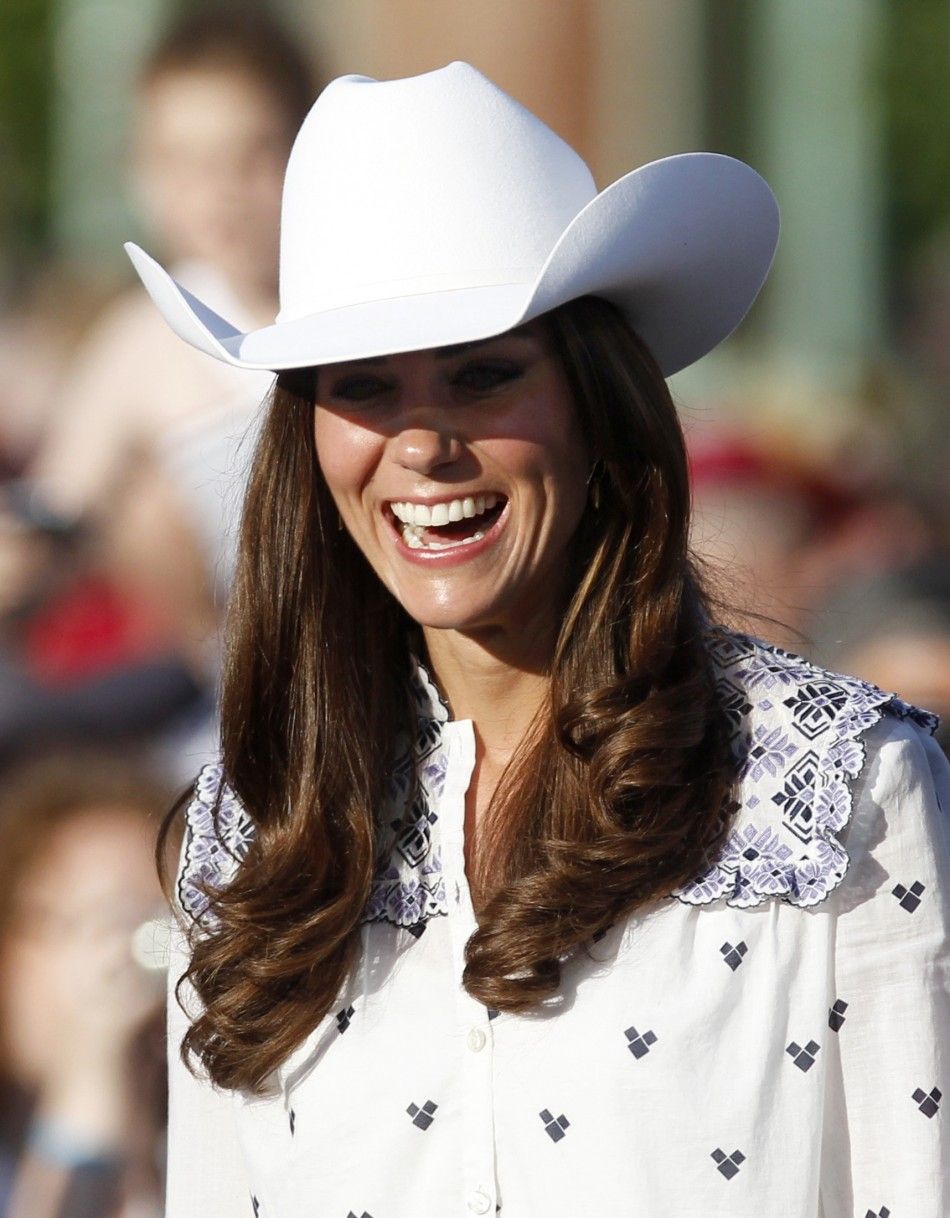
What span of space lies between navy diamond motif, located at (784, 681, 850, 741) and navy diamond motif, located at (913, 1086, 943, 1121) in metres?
0.38

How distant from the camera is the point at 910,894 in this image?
6.27ft

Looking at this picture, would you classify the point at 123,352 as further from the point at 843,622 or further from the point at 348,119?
the point at 348,119

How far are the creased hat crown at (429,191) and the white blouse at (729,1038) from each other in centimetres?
54

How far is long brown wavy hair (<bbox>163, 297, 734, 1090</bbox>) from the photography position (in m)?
1.99

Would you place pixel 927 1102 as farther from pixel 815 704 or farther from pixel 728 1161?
pixel 815 704

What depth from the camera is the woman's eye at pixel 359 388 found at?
2.04 m

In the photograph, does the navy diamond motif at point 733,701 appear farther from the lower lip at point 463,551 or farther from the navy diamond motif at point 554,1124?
the navy diamond motif at point 554,1124

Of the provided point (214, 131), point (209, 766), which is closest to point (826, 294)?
point (214, 131)

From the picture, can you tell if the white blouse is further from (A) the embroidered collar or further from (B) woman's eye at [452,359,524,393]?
(B) woman's eye at [452,359,524,393]

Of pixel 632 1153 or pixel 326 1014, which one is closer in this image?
pixel 632 1153

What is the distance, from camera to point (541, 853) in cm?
202

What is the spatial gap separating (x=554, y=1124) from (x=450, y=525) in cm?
65

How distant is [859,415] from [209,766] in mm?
3709

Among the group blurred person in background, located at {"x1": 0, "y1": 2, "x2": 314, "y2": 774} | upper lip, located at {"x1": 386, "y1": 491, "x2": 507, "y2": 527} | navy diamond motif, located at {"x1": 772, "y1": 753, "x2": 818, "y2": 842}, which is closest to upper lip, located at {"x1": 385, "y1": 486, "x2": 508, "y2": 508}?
upper lip, located at {"x1": 386, "y1": 491, "x2": 507, "y2": 527}
